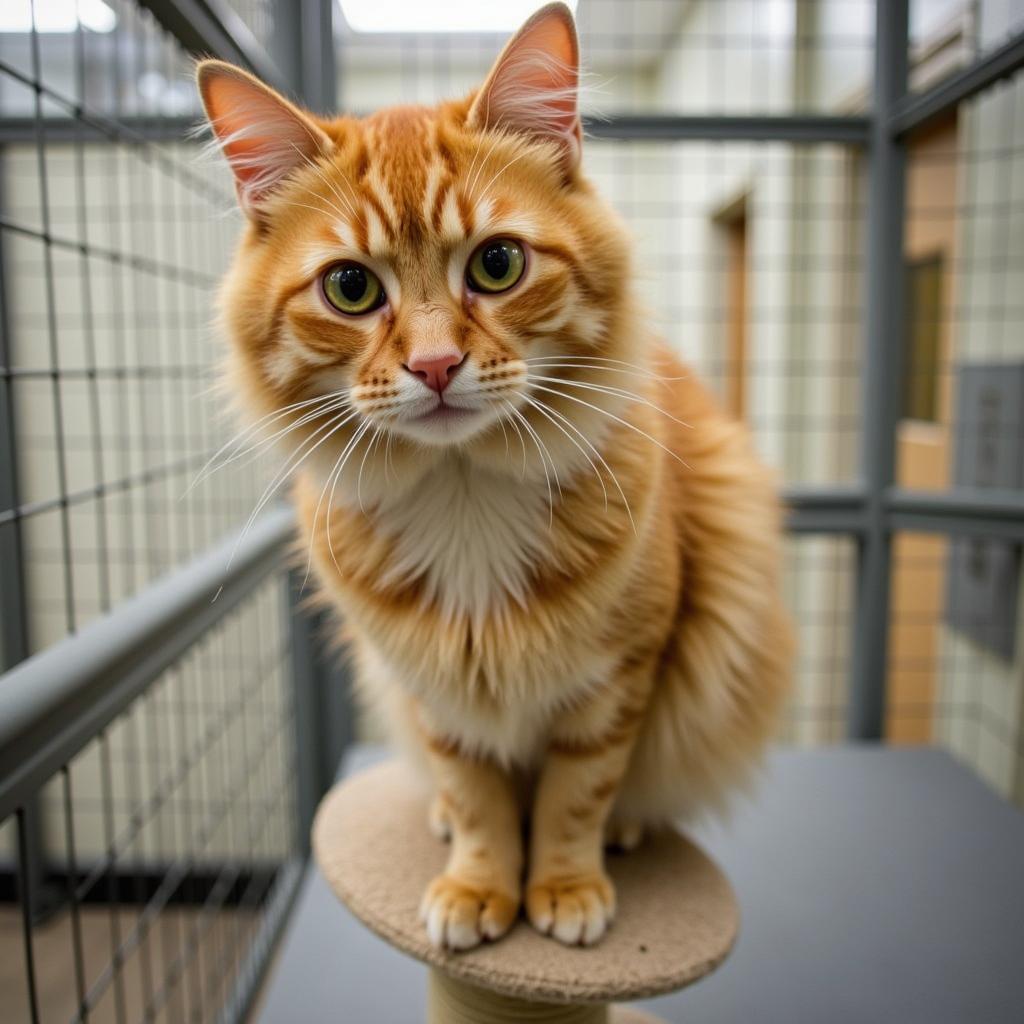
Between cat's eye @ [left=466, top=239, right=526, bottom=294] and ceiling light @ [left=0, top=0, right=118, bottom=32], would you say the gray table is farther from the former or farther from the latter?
ceiling light @ [left=0, top=0, right=118, bottom=32]

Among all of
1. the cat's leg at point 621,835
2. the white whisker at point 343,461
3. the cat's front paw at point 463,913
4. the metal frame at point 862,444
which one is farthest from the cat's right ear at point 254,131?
the cat's leg at point 621,835

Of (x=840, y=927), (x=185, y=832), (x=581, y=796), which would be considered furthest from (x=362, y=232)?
(x=185, y=832)

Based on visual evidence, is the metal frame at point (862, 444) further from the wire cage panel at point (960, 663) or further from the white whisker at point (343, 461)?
the white whisker at point (343, 461)

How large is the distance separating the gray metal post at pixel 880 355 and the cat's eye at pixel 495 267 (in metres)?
1.22

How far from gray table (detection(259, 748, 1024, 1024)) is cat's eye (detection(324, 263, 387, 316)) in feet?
3.04

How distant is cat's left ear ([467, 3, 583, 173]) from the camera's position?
75 centimetres

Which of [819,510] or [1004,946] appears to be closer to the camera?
[1004,946]

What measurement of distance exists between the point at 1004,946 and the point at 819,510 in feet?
2.85

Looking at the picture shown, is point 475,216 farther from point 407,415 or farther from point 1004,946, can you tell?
point 1004,946

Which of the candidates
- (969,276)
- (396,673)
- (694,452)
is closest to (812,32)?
(969,276)

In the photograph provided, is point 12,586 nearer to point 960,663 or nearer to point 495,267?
point 495,267

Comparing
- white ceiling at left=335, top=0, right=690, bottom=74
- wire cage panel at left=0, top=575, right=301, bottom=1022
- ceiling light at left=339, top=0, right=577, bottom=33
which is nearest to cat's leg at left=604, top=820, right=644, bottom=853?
wire cage panel at left=0, top=575, right=301, bottom=1022

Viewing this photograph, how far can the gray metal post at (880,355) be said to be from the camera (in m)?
1.66

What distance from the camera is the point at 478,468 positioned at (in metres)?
0.83
